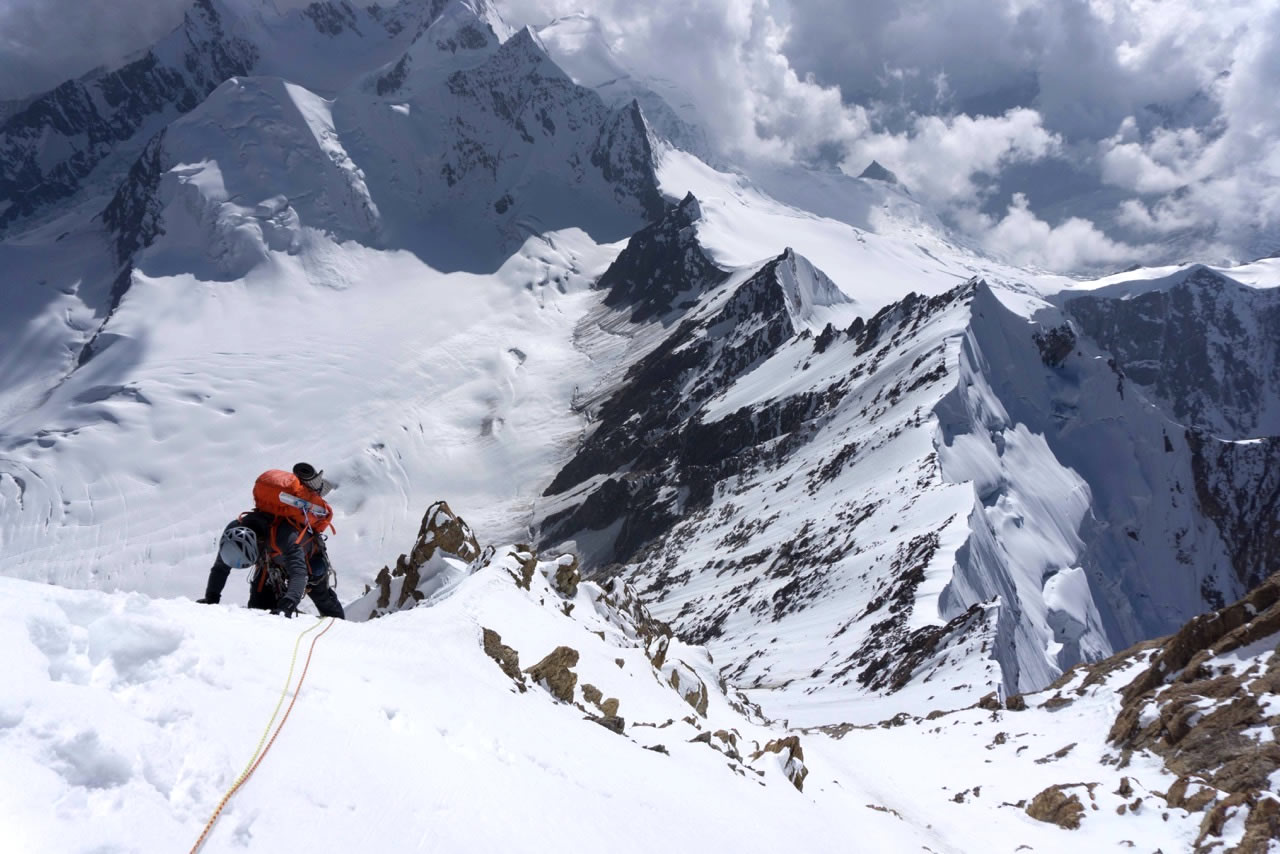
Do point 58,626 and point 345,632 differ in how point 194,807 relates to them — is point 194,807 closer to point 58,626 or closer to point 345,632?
point 58,626

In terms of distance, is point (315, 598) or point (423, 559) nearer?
point (315, 598)

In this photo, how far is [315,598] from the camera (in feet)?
47.6

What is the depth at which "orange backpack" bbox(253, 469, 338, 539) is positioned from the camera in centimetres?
1278

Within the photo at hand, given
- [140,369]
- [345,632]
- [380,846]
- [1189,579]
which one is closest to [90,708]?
[380,846]

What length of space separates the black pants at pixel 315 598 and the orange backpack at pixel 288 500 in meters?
1.27

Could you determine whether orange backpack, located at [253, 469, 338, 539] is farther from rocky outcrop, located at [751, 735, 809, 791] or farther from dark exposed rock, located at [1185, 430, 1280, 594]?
dark exposed rock, located at [1185, 430, 1280, 594]

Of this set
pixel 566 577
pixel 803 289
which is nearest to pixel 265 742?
pixel 566 577

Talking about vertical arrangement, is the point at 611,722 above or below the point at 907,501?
below

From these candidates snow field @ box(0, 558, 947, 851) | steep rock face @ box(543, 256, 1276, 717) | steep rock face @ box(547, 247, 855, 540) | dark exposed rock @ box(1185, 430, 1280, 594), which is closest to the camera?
snow field @ box(0, 558, 947, 851)

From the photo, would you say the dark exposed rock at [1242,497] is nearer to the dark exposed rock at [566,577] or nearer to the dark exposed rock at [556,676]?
the dark exposed rock at [566,577]

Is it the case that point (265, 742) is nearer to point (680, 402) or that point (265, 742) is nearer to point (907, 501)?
point (907, 501)

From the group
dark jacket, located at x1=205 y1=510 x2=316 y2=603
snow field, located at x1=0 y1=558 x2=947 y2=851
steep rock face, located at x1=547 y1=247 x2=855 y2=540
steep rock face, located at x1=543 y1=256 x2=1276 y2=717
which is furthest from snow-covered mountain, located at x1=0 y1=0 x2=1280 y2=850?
dark jacket, located at x1=205 y1=510 x2=316 y2=603

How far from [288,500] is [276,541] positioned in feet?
2.37

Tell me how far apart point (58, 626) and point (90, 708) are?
1.12m
